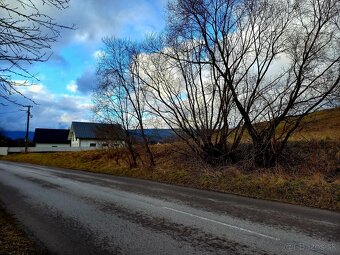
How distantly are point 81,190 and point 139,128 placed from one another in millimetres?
12806

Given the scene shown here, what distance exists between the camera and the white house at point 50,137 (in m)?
88.5

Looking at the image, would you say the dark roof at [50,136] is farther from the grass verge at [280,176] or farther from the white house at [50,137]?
the grass verge at [280,176]

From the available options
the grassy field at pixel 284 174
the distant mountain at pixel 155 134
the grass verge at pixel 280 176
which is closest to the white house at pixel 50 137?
the distant mountain at pixel 155 134

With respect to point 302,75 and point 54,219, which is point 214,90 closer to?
point 302,75

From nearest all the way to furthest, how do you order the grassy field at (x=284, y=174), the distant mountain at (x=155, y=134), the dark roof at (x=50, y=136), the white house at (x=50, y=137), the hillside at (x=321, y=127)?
1. the grassy field at (x=284, y=174)
2. the hillside at (x=321, y=127)
3. the distant mountain at (x=155, y=134)
4. the white house at (x=50, y=137)
5. the dark roof at (x=50, y=136)

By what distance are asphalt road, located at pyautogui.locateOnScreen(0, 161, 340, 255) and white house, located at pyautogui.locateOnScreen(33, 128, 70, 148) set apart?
7793cm

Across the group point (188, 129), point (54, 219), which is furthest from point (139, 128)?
point (54, 219)

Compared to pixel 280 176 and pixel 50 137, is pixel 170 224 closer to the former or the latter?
pixel 280 176

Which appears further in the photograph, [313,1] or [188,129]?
[188,129]

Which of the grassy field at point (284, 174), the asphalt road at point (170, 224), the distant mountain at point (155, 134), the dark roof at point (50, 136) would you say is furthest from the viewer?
the dark roof at point (50, 136)

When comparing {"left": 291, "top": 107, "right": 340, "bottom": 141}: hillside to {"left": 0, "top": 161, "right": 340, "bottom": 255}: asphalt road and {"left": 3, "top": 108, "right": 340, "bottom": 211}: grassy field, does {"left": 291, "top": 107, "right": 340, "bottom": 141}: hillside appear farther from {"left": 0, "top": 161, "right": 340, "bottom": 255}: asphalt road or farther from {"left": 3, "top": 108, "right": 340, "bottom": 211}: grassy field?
{"left": 0, "top": 161, "right": 340, "bottom": 255}: asphalt road

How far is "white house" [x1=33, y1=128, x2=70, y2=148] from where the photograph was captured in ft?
290

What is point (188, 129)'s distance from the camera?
23250 millimetres

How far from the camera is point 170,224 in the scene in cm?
864
